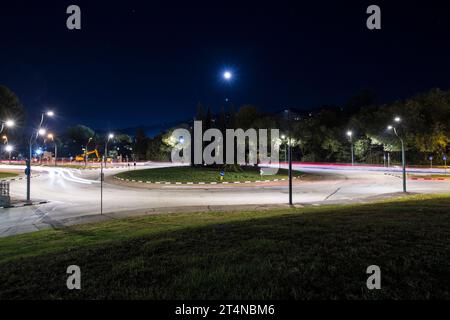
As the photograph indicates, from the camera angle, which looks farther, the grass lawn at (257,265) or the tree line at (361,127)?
the tree line at (361,127)

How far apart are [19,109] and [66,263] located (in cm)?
7048

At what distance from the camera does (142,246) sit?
7.01 metres

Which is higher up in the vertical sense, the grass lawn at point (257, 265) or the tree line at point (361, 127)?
the tree line at point (361, 127)

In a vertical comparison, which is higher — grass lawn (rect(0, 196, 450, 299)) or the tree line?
the tree line

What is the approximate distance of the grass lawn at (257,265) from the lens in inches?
167

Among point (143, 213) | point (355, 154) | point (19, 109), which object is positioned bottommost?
point (143, 213)

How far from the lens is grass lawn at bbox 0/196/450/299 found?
425cm

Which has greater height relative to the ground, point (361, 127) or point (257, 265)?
point (361, 127)

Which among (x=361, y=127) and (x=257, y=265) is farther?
(x=361, y=127)

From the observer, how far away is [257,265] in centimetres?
513

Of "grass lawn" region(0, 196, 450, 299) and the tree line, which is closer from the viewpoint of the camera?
"grass lawn" region(0, 196, 450, 299)

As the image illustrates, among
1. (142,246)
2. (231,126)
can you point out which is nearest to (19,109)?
(231,126)

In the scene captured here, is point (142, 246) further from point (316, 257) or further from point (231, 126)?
point (231, 126)

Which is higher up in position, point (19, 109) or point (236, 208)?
point (19, 109)
